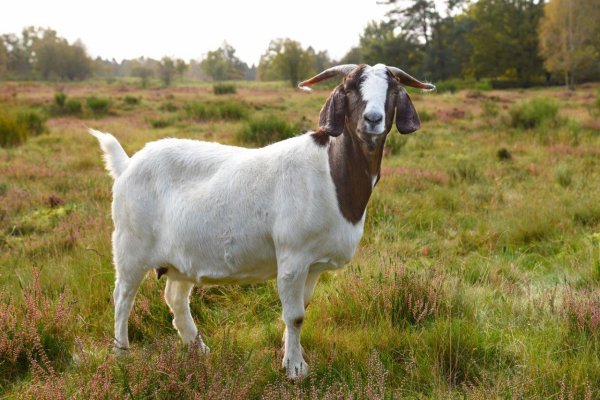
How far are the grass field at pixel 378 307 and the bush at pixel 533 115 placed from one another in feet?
17.6

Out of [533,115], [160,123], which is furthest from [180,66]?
A: [533,115]

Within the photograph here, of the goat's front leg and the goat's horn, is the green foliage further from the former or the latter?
the goat's front leg

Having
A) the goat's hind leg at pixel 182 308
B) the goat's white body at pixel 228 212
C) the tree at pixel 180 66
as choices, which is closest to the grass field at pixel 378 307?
the goat's hind leg at pixel 182 308

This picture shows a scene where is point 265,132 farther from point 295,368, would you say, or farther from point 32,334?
point 295,368

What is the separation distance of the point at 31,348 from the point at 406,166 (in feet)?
23.9

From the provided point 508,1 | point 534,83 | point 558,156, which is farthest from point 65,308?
point 508,1

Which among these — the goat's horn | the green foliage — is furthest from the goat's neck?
the green foliage

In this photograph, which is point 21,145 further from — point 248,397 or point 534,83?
point 534,83

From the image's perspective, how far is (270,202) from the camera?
8.75ft

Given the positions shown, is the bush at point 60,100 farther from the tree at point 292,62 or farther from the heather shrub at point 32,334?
the tree at point 292,62

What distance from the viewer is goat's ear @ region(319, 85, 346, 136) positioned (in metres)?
2.43

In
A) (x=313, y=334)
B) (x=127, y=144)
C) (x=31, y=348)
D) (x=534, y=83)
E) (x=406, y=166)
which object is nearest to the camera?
(x=31, y=348)

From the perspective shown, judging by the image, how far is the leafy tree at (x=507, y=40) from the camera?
43819 millimetres

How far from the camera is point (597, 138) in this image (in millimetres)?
11250
